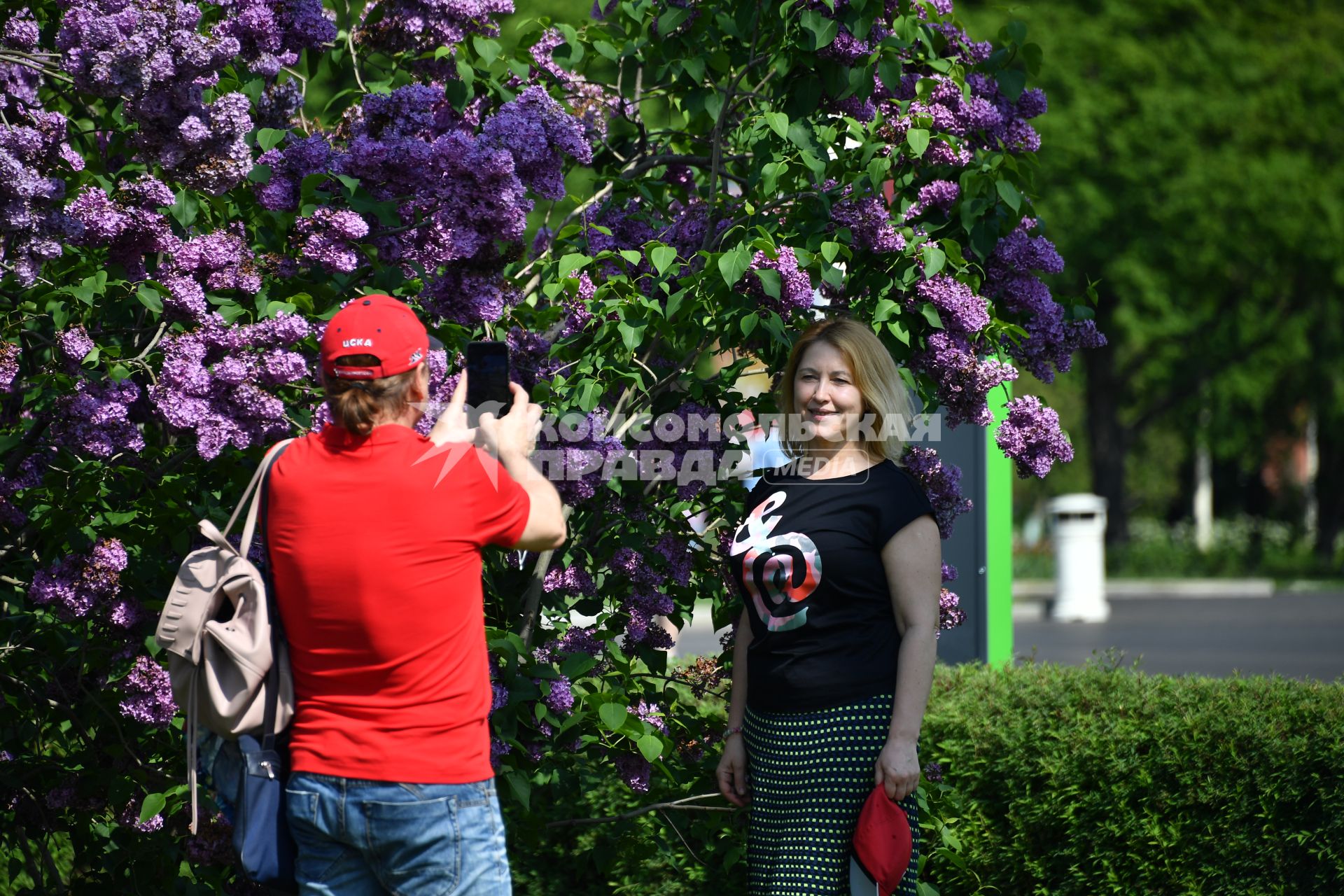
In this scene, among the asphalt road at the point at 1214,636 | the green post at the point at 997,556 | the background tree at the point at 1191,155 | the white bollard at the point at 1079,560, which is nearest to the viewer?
the green post at the point at 997,556

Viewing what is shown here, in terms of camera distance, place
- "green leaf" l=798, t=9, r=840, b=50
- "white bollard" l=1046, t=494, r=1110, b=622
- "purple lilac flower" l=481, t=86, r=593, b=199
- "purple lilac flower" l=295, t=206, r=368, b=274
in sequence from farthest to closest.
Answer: "white bollard" l=1046, t=494, r=1110, b=622, "green leaf" l=798, t=9, r=840, b=50, "purple lilac flower" l=481, t=86, r=593, b=199, "purple lilac flower" l=295, t=206, r=368, b=274

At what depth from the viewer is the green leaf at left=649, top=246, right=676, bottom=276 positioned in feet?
11.1

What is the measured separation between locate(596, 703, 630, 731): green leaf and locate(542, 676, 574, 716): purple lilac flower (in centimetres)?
8

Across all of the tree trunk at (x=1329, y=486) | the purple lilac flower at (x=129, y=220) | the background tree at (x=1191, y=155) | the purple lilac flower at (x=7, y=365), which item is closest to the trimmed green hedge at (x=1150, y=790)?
the purple lilac flower at (x=129, y=220)

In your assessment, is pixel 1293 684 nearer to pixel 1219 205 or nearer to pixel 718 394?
pixel 718 394

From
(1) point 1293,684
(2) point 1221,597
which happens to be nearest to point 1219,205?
(2) point 1221,597

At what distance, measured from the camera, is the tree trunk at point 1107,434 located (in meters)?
25.2

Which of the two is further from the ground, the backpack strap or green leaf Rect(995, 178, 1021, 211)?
green leaf Rect(995, 178, 1021, 211)

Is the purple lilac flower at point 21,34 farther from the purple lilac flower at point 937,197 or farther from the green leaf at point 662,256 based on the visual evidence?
the purple lilac flower at point 937,197

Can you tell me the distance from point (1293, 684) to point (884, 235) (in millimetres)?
2209

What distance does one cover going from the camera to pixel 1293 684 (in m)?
4.52

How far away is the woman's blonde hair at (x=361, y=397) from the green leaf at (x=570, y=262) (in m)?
1.17

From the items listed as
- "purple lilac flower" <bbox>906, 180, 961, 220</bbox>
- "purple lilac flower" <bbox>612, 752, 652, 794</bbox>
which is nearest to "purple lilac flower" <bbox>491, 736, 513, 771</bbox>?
"purple lilac flower" <bbox>612, 752, 652, 794</bbox>

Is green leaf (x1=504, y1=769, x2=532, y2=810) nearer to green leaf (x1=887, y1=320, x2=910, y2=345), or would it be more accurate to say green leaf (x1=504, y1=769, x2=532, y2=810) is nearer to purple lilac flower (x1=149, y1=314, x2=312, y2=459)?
purple lilac flower (x1=149, y1=314, x2=312, y2=459)
